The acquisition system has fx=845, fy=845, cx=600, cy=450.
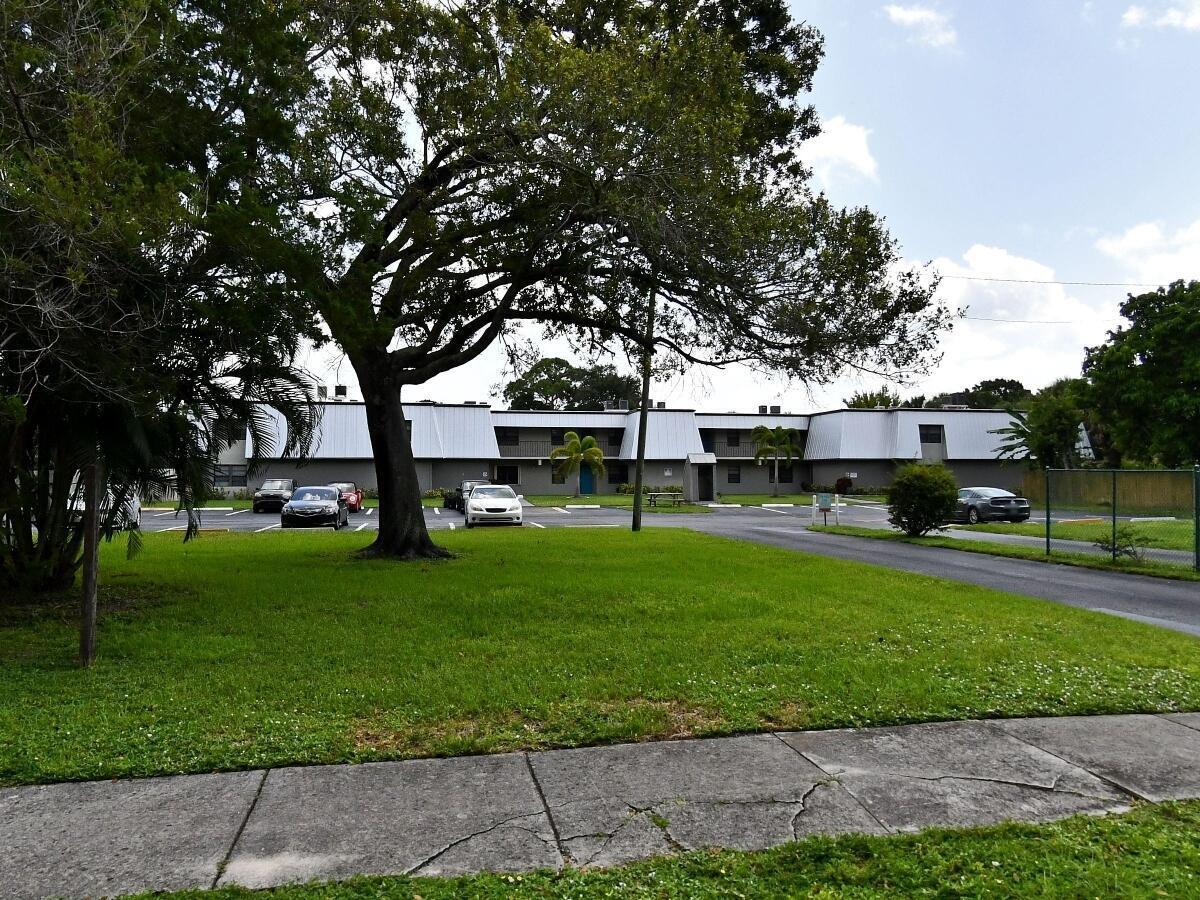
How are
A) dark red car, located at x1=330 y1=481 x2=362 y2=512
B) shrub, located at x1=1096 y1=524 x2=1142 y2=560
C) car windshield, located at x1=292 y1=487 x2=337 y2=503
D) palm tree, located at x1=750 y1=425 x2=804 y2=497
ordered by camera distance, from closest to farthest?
1. shrub, located at x1=1096 y1=524 x2=1142 y2=560
2. car windshield, located at x1=292 y1=487 x2=337 y2=503
3. dark red car, located at x1=330 y1=481 x2=362 y2=512
4. palm tree, located at x1=750 y1=425 x2=804 y2=497

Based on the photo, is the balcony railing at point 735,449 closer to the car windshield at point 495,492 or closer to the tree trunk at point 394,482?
the car windshield at point 495,492

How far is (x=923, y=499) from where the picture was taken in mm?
22031

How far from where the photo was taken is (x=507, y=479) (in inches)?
2068

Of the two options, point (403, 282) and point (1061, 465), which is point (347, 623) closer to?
point (403, 282)

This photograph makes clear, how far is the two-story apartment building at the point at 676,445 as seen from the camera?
47.8 metres

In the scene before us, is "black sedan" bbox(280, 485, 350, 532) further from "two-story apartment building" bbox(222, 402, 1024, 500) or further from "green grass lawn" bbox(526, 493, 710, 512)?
"two-story apartment building" bbox(222, 402, 1024, 500)

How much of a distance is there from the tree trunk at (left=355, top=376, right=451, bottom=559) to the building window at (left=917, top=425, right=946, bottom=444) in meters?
43.1

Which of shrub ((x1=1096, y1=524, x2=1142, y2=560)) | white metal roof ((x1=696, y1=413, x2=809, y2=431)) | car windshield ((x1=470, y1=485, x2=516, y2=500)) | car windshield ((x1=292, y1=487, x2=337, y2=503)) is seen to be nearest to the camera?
shrub ((x1=1096, y1=524, x2=1142, y2=560))

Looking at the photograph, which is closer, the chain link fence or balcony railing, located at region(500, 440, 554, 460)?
the chain link fence

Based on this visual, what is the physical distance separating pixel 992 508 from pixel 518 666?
2619cm

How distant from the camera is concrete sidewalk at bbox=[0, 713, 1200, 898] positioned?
364cm

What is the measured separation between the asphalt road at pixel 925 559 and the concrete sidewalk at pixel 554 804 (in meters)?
5.68

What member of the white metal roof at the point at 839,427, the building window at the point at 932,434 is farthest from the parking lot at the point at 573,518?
the building window at the point at 932,434

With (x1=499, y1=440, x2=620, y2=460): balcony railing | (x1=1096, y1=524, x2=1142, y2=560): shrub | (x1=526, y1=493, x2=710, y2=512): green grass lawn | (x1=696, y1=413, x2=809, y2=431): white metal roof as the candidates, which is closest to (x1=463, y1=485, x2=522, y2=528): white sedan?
(x1=526, y1=493, x2=710, y2=512): green grass lawn
